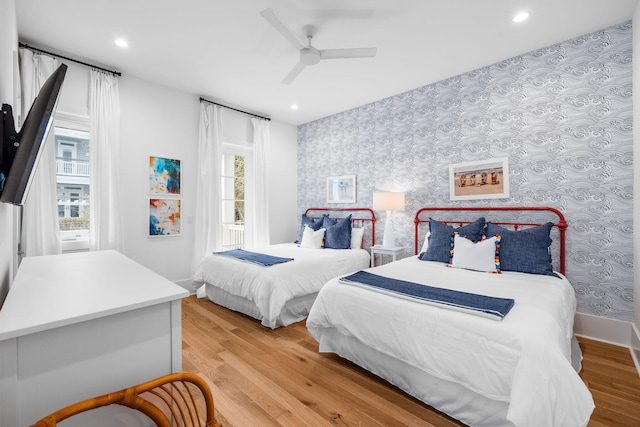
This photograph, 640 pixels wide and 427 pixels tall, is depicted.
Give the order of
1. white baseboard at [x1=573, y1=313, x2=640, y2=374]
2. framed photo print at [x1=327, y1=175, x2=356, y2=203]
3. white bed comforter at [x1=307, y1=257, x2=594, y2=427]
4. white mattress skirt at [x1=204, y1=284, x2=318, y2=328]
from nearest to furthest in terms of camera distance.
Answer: white bed comforter at [x1=307, y1=257, x2=594, y2=427]
white baseboard at [x1=573, y1=313, x2=640, y2=374]
white mattress skirt at [x1=204, y1=284, x2=318, y2=328]
framed photo print at [x1=327, y1=175, x2=356, y2=203]

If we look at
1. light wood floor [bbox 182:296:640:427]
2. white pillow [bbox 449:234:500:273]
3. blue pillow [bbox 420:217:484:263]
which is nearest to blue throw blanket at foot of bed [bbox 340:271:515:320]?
light wood floor [bbox 182:296:640:427]

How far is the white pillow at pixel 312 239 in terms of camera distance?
13.8 feet

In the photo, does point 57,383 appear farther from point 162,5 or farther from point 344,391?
point 162,5

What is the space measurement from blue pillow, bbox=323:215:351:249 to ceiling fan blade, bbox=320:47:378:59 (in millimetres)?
2274

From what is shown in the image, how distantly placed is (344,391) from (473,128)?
304 centimetres

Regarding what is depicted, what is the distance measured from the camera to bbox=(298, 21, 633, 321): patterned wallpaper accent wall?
2.59 m

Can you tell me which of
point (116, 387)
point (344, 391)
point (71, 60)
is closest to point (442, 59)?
point (344, 391)

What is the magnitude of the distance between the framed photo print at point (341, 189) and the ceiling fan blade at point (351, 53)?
2.18 metres

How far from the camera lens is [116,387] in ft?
3.15

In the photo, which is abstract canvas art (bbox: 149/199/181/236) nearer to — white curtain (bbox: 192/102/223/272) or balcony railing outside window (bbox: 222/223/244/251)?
white curtain (bbox: 192/102/223/272)

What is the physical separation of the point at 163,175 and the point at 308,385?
10.4 ft

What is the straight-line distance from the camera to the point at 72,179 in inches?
125

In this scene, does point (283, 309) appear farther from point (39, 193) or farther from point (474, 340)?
point (39, 193)

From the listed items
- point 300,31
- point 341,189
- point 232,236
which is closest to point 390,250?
point 341,189
